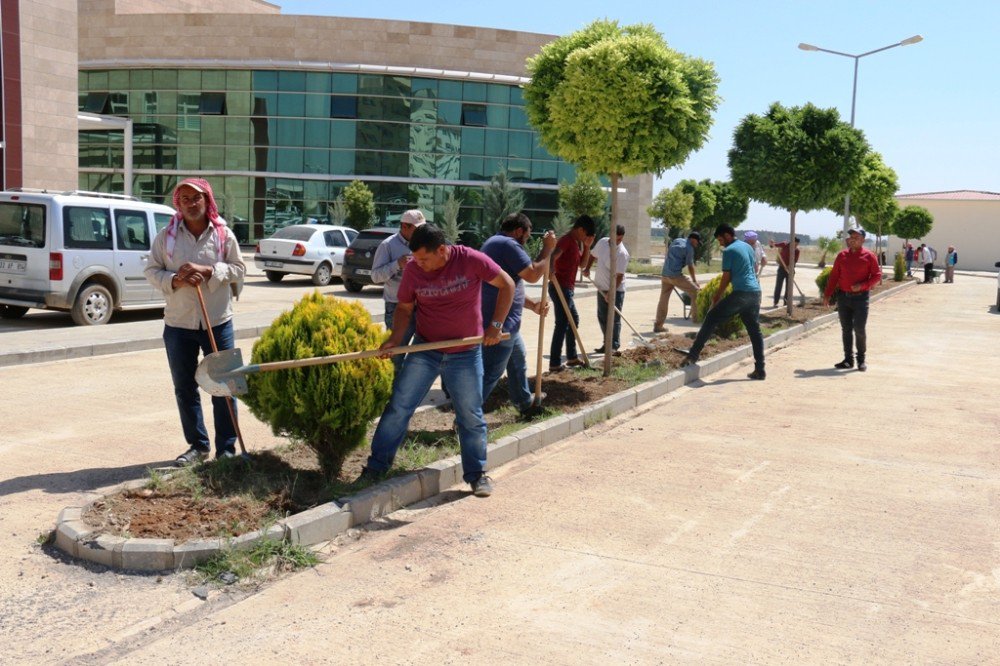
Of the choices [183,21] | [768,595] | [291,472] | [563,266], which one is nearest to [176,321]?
[291,472]

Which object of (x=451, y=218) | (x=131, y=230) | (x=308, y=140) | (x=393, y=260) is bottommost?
(x=393, y=260)

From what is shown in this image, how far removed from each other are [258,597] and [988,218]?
72602mm

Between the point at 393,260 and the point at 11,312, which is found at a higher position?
the point at 393,260

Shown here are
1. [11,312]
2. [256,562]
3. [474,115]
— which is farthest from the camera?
[474,115]

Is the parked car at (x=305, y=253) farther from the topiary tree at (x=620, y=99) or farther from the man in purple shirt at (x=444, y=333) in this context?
the man in purple shirt at (x=444, y=333)

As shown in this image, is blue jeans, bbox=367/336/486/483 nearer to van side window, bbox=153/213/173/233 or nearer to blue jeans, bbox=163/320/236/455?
blue jeans, bbox=163/320/236/455

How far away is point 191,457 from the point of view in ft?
20.0

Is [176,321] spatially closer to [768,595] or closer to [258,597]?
[258,597]

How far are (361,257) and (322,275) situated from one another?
2.48 metres

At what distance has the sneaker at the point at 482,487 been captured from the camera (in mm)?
5934

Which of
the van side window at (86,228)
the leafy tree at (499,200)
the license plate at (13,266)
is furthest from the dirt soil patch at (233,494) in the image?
the leafy tree at (499,200)

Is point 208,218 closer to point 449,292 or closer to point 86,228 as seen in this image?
point 449,292

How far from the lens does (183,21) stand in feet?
140

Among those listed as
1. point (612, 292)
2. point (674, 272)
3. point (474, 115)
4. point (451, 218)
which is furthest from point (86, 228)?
point (474, 115)
